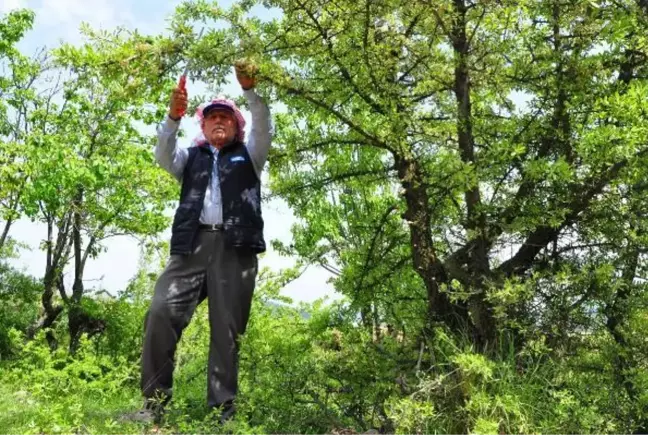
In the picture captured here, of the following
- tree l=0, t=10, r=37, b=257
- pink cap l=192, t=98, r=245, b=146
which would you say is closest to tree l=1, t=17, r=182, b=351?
tree l=0, t=10, r=37, b=257

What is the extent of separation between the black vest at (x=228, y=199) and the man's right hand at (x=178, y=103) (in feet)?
1.19

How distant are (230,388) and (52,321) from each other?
9.76 meters

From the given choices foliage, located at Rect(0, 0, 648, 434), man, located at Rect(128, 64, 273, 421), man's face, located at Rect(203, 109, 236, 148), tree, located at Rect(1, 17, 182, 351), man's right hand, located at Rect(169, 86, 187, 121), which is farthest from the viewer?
tree, located at Rect(1, 17, 182, 351)

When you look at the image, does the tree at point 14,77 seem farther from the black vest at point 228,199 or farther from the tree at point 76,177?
the black vest at point 228,199

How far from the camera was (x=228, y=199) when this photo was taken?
159 inches

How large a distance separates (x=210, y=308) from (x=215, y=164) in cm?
91

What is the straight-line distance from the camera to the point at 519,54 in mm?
4254

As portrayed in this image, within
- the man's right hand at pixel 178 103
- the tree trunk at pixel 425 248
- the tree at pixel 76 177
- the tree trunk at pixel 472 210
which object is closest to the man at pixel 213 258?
the man's right hand at pixel 178 103

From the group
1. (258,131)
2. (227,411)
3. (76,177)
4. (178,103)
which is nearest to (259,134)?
(258,131)

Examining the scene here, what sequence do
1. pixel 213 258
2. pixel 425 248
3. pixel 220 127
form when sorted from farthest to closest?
1. pixel 220 127
2. pixel 425 248
3. pixel 213 258

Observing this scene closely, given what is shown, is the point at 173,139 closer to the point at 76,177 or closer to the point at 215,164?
the point at 215,164

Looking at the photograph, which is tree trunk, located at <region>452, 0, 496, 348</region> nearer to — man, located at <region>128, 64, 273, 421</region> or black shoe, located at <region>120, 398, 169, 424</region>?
man, located at <region>128, 64, 273, 421</region>

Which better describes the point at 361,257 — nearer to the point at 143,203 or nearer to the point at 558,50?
the point at 558,50

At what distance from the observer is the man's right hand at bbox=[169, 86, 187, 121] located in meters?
3.84
